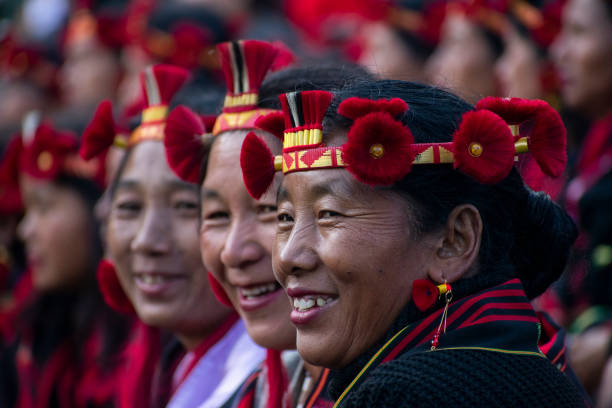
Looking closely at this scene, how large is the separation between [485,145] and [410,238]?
28 centimetres

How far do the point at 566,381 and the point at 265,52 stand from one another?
1.43 meters

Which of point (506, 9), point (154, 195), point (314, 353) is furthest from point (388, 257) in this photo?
point (506, 9)

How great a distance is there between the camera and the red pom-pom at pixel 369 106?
1979 millimetres

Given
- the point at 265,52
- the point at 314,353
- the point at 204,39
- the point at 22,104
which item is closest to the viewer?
the point at 314,353

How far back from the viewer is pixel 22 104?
7867 millimetres

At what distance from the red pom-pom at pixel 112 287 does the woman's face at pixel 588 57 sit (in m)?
2.61

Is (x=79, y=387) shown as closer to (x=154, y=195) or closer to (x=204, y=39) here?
(x=154, y=195)

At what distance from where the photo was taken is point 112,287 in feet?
11.9

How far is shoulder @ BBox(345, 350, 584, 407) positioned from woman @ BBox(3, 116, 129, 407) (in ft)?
9.17

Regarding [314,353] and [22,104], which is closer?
[314,353]

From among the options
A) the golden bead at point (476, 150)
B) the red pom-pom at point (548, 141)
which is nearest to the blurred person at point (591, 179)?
the red pom-pom at point (548, 141)

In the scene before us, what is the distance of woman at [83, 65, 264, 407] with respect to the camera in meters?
3.19

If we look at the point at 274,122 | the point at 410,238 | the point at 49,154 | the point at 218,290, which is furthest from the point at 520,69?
the point at 410,238

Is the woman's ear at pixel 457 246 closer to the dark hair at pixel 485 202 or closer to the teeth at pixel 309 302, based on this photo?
the dark hair at pixel 485 202
